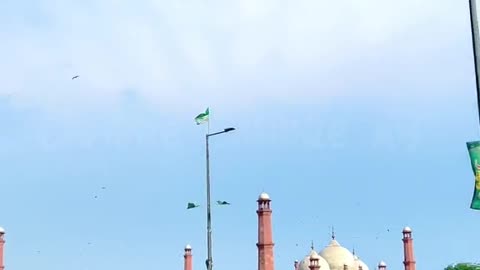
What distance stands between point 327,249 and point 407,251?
20.9ft

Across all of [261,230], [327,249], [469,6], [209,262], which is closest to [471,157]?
[469,6]

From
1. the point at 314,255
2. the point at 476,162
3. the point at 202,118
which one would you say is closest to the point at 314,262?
the point at 314,255

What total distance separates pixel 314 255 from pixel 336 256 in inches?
313

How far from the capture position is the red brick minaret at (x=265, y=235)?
50438 millimetres

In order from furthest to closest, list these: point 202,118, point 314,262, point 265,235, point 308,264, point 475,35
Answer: point 308,264 → point 314,262 → point 265,235 → point 202,118 → point 475,35

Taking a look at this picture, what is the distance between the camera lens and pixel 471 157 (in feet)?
40.1

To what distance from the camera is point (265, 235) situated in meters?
51.1

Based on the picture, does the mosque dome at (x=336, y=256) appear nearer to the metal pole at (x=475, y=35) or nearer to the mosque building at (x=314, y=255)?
the mosque building at (x=314, y=255)

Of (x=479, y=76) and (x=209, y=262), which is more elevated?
(x=479, y=76)

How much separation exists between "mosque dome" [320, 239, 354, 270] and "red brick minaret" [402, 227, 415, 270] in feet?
14.2

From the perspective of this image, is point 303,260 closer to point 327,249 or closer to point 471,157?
point 327,249

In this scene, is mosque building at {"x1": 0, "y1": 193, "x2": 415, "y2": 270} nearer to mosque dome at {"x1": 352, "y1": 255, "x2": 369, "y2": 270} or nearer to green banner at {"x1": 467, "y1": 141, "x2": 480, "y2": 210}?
mosque dome at {"x1": 352, "y1": 255, "x2": 369, "y2": 270}

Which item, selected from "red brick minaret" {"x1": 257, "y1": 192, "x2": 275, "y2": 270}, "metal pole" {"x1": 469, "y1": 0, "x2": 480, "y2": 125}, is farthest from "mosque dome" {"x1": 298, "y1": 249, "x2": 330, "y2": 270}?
"metal pole" {"x1": 469, "y1": 0, "x2": 480, "y2": 125}

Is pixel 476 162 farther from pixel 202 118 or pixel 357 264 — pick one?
pixel 357 264
